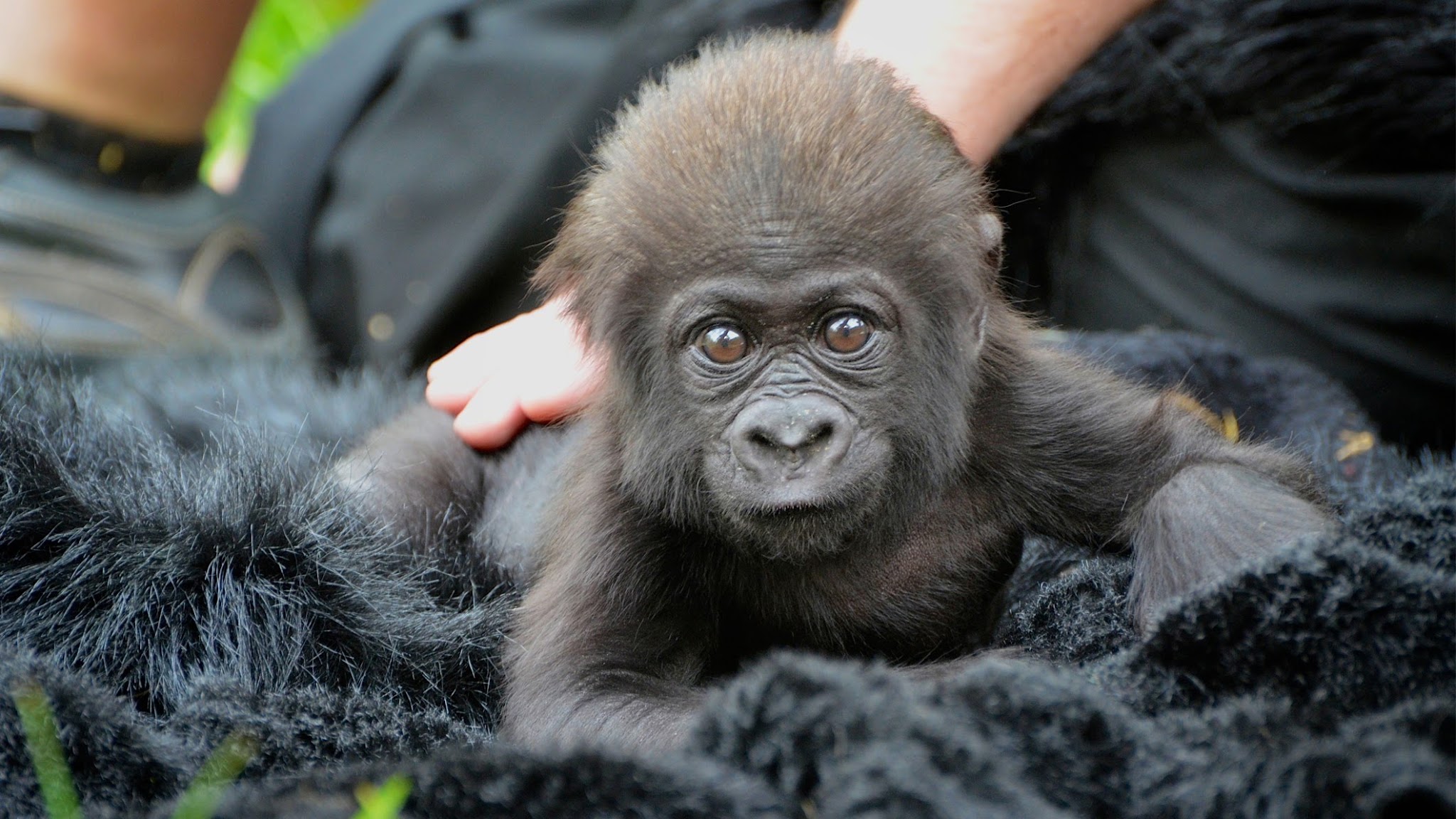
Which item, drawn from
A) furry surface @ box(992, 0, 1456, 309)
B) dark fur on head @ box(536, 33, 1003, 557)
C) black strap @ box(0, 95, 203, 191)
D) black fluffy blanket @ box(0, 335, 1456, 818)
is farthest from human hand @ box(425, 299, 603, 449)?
black strap @ box(0, 95, 203, 191)

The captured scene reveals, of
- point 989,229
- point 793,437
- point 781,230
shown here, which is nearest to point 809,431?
point 793,437

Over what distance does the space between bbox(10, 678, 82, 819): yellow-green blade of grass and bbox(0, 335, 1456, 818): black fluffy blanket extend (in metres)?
0.01

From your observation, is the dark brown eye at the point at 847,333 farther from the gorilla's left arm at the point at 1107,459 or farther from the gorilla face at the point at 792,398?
the gorilla's left arm at the point at 1107,459

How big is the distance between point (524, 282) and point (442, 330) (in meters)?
0.35

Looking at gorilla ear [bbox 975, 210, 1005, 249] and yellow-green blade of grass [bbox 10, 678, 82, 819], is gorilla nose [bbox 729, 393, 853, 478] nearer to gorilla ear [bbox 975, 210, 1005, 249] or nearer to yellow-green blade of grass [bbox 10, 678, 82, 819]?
gorilla ear [bbox 975, 210, 1005, 249]

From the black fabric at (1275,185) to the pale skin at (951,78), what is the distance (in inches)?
7.3

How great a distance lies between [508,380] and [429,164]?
5.77ft

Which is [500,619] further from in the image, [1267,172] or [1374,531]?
[1267,172]

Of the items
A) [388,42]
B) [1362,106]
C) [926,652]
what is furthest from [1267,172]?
[388,42]

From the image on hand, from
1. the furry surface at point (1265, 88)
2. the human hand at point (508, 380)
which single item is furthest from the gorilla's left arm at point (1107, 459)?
the human hand at point (508, 380)

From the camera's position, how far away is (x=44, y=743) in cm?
158

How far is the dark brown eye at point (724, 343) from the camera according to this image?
218 cm

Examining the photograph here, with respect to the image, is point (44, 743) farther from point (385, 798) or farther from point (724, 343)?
point (724, 343)

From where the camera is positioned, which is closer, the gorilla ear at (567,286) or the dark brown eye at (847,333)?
the dark brown eye at (847,333)
